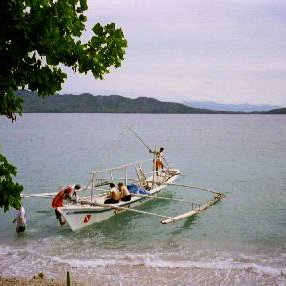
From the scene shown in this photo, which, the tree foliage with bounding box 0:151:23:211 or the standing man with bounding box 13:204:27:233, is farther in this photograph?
the standing man with bounding box 13:204:27:233

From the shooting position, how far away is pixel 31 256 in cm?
1532

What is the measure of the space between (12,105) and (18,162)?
46.6 meters

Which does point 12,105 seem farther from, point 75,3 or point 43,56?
point 75,3

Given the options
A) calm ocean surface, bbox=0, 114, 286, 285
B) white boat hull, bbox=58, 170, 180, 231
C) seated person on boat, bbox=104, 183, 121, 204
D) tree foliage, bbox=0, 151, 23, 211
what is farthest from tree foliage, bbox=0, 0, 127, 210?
seated person on boat, bbox=104, 183, 121, 204

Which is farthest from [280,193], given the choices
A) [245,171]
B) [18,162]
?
[18,162]

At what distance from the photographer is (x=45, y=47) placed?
21.7 feet

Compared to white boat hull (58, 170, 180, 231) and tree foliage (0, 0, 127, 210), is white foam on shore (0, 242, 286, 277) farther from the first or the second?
tree foliage (0, 0, 127, 210)

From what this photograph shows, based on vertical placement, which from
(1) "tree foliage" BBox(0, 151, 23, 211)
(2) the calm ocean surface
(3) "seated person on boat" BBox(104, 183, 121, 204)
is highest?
(1) "tree foliage" BBox(0, 151, 23, 211)

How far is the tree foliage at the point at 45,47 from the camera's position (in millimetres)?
6371

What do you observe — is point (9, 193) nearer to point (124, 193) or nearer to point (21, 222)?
point (21, 222)

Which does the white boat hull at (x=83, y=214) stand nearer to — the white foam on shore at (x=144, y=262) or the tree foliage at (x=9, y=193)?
the white foam on shore at (x=144, y=262)

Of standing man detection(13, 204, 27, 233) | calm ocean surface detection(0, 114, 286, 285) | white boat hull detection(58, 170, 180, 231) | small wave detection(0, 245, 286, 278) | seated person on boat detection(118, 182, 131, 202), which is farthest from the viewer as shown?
seated person on boat detection(118, 182, 131, 202)

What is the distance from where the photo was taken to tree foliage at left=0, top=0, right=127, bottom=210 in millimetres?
6371

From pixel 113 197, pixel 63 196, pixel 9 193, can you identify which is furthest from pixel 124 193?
pixel 9 193
